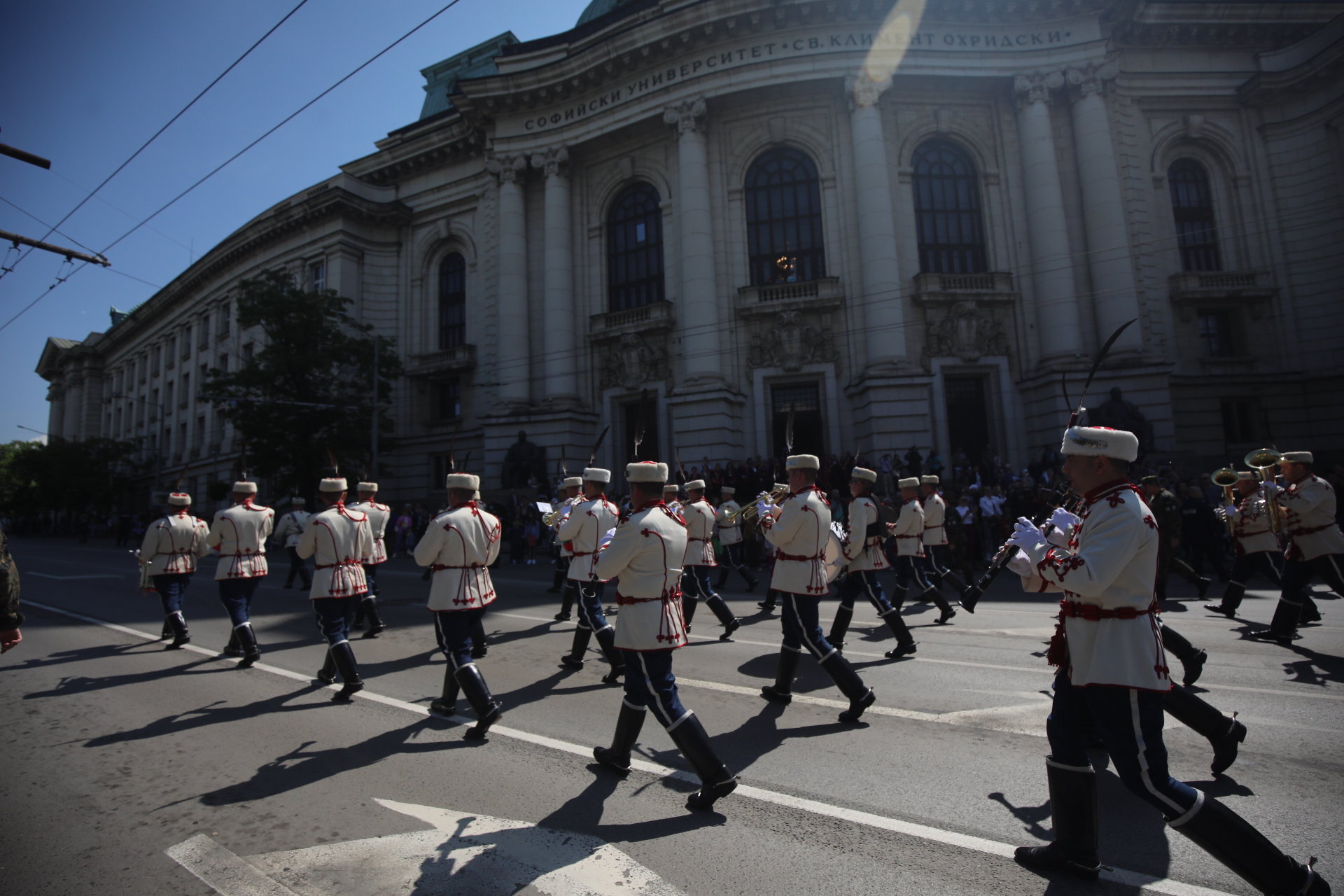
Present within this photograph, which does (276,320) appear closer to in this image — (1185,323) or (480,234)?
(480,234)

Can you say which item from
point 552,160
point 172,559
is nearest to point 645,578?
point 172,559

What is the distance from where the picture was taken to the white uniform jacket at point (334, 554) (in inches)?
270

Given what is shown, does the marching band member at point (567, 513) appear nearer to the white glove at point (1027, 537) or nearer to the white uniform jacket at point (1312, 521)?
the white glove at point (1027, 537)

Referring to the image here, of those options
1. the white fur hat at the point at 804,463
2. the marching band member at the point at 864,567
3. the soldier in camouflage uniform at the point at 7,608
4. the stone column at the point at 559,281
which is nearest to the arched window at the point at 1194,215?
the stone column at the point at 559,281

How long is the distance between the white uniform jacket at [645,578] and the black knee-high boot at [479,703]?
62.8 inches

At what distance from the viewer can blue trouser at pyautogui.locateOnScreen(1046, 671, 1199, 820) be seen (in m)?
2.97

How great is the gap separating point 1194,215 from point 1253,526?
23.8 meters

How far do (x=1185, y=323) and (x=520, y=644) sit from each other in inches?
1086

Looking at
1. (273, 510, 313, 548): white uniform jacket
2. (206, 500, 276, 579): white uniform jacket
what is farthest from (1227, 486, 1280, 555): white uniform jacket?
(273, 510, 313, 548): white uniform jacket

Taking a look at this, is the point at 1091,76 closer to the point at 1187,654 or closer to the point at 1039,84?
the point at 1039,84

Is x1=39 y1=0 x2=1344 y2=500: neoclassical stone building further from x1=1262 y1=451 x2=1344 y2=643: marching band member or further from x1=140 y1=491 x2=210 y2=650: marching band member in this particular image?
x1=140 y1=491 x2=210 y2=650: marching band member

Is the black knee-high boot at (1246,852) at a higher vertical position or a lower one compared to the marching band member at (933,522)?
lower

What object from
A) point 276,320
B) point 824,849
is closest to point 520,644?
point 824,849

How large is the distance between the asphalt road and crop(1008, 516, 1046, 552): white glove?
1.57m
